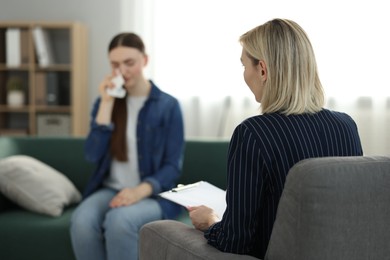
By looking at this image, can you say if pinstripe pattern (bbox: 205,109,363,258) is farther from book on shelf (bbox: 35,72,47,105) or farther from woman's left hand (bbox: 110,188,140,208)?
book on shelf (bbox: 35,72,47,105)

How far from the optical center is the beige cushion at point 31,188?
107 inches

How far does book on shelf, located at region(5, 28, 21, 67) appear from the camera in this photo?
455 cm

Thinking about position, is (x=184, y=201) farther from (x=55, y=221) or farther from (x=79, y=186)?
(x=79, y=186)

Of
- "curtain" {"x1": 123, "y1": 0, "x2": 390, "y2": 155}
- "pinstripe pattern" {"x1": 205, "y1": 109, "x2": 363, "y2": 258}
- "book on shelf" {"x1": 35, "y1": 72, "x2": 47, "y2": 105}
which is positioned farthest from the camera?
"book on shelf" {"x1": 35, "y1": 72, "x2": 47, "y2": 105}

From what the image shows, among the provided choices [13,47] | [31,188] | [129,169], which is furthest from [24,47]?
[129,169]

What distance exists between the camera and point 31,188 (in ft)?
8.93

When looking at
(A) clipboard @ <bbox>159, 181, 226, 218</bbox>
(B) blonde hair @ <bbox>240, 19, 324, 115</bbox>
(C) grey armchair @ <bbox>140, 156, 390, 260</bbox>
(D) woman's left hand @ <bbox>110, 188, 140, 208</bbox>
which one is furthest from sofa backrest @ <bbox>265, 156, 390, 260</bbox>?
(D) woman's left hand @ <bbox>110, 188, 140, 208</bbox>

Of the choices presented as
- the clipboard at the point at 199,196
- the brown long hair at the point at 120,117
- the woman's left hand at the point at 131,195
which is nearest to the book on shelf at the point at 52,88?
the brown long hair at the point at 120,117

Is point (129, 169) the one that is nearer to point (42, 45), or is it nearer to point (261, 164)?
point (261, 164)

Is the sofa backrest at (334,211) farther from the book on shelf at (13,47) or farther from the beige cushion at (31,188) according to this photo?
the book on shelf at (13,47)

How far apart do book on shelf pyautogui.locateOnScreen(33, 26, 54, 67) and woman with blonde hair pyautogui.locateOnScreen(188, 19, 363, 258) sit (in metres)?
3.33

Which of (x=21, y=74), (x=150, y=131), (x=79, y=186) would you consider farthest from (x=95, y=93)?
(x=150, y=131)

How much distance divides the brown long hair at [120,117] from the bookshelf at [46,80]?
6.30 feet

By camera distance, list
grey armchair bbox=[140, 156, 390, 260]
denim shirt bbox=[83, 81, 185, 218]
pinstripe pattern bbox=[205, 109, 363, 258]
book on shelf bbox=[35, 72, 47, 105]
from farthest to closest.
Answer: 1. book on shelf bbox=[35, 72, 47, 105]
2. denim shirt bbox=[83, 81, 185, 218]
3. pinstripe pattern bbox=[205, 109, 363, 258]
4. grey armchair bbox=[140, 156, 390, 260]
